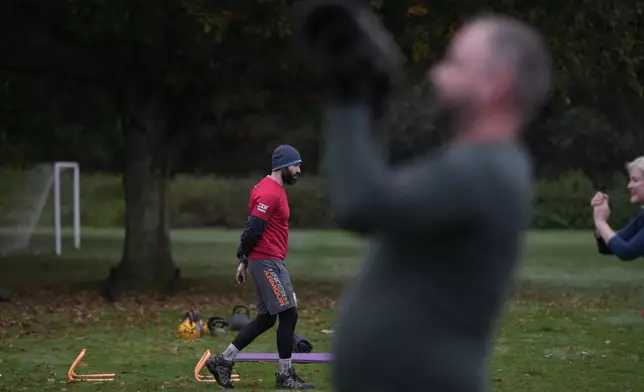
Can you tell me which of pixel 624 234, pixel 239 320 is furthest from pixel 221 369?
pixel 239 320

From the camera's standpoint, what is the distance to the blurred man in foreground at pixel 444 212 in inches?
101

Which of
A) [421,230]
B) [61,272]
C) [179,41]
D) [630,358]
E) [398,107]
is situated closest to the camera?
[421,230]

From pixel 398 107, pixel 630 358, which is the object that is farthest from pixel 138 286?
pixel 398 107

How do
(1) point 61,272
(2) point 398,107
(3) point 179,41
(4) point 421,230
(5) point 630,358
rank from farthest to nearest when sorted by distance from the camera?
(2) point 398,107 → (1) point 61,272 → (3) point 179,41 → (5) point 630,358 → (4) point 421,230

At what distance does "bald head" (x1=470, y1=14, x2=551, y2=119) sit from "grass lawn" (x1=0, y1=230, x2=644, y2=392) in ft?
24.5

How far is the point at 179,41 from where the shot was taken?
18359 millimetres

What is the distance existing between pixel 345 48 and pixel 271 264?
7.14 m

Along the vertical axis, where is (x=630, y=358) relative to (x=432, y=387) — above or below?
below

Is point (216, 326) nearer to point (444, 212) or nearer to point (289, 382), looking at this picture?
point (289, 382)

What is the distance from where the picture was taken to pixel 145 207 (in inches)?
759

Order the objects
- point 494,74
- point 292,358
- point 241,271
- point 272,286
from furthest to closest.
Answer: point 292,358, point 241,271, point 272,286, point 494,74

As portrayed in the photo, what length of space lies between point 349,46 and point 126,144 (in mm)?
16963

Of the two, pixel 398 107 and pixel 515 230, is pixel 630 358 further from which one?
pixel 398 107

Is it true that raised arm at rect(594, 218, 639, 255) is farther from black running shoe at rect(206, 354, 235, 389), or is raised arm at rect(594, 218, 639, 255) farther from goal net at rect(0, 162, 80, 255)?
goal net at rect(0, 162, 80, 255)
